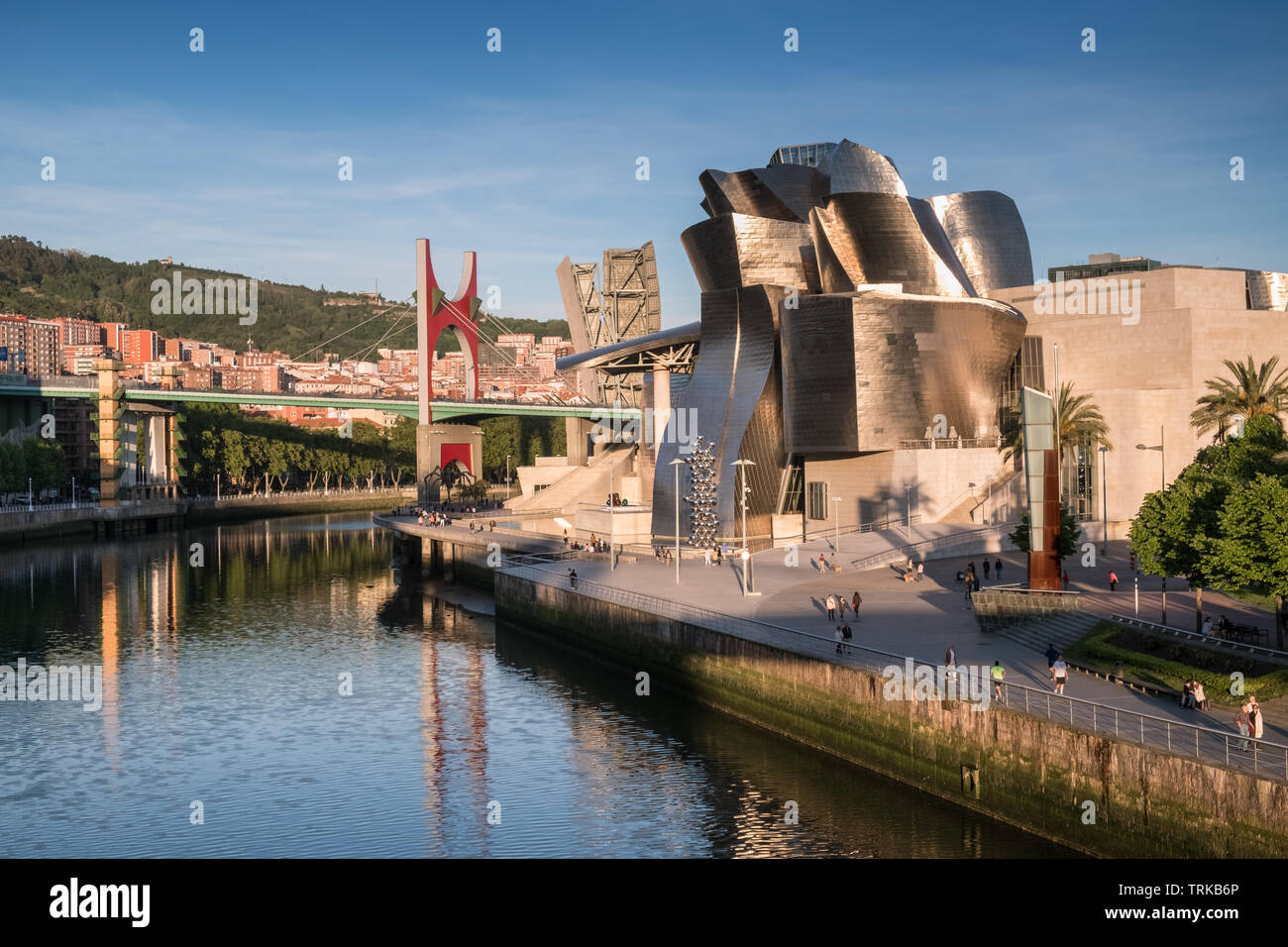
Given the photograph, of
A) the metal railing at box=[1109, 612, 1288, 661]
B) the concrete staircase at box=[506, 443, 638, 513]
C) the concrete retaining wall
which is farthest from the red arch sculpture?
the metal railing at box=[1109, 612, 1288, 661]

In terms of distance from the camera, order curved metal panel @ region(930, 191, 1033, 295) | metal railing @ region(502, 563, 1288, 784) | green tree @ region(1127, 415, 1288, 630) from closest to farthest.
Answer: metal railing @ region(502, 563, 1288, 784)
green tree @ region(1127, 415, 1288, 630)
curved metal panel @ region(930, 191, 1033, 295)

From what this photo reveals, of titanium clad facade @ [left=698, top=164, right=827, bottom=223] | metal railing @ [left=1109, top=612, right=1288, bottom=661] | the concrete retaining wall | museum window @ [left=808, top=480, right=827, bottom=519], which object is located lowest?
the concrete retaining wall

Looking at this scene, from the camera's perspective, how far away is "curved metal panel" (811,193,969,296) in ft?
169

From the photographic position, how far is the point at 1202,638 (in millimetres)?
23219

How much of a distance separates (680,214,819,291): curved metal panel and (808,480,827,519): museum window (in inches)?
346

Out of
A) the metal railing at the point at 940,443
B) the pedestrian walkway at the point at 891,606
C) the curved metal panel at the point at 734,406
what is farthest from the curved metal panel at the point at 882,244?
the pedestrian walkway at the point at 891,606

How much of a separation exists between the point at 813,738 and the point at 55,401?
335ft

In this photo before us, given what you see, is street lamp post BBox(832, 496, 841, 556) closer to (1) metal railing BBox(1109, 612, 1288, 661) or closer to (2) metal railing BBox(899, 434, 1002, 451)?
(2) metal railing BBox(899, 434, 1002, 451)

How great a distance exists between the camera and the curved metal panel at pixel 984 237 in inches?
2372

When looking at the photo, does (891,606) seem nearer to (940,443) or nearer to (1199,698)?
(1199,698)

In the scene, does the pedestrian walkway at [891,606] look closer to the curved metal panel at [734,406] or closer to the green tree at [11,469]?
the curved metal panel at [734,406]

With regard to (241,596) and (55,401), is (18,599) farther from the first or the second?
(55,401)

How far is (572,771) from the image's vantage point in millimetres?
24047

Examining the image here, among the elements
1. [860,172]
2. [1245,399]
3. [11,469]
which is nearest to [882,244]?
[860,172]
